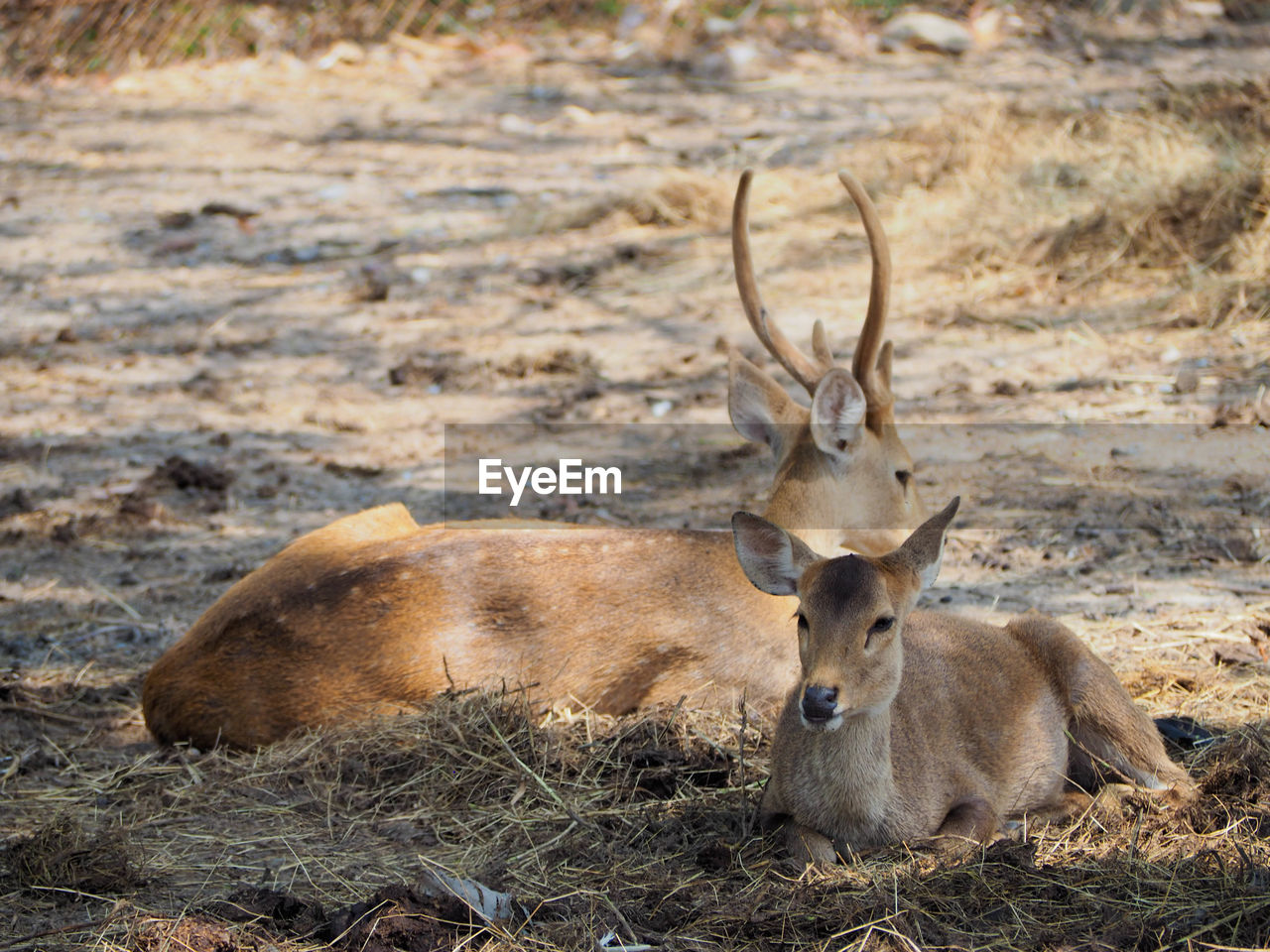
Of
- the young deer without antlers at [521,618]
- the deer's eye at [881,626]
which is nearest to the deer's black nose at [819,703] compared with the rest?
the deer's eye at [881,626]

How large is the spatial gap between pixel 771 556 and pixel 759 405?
1.81 metres

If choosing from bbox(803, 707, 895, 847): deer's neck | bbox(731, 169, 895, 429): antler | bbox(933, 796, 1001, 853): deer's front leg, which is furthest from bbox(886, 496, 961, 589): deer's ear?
bbox(731, 169, 895, 429): antler

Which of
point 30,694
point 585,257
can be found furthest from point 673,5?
point 30,694

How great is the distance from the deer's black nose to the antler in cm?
227

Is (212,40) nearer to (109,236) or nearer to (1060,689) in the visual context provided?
(109,236)

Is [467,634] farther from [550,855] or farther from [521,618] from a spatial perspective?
[550,855]

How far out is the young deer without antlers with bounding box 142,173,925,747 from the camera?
527 centimetres

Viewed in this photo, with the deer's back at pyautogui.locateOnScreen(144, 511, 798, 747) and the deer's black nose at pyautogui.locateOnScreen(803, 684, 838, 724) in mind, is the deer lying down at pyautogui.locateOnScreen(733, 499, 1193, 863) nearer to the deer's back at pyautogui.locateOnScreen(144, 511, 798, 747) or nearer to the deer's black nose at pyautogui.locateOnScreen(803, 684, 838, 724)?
the deer's black nose at pyautogui.locateOnScreen(803, 684, 838, 724)

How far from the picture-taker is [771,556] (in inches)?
172

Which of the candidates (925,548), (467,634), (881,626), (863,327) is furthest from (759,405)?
(881,626)

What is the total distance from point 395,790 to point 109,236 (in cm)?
772

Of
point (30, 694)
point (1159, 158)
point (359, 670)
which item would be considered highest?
point (1159, 158)

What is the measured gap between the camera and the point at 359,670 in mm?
5273

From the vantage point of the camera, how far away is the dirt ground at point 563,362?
465 cm
